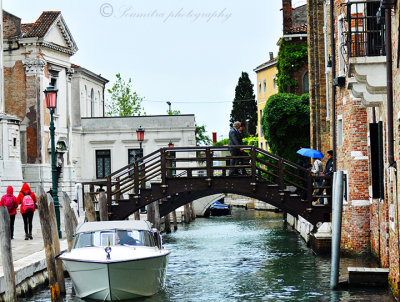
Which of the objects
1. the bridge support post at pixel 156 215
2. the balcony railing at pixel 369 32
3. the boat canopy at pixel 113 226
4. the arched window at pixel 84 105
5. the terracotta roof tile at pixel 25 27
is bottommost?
the bridge support post at pixel 156 215

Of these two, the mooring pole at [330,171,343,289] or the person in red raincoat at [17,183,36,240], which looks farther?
the person in red raincoat at [17,183,36,240]

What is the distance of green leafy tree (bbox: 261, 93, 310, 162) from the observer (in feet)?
135

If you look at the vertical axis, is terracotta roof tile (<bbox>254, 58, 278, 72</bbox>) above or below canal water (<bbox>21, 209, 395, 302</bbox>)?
above

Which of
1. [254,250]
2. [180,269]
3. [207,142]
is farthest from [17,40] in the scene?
[207,142]

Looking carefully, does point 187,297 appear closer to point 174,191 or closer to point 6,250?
point 6,250

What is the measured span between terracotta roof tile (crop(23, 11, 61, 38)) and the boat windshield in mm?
28098

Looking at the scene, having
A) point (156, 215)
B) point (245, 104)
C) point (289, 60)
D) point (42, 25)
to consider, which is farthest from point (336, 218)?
point (245, 104)

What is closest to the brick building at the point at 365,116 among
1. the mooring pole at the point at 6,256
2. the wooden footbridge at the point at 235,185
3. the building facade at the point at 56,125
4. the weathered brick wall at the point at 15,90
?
the wooden footbridge at the point at 235,185

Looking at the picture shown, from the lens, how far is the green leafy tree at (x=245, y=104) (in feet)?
285

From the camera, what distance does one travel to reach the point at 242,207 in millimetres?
64562

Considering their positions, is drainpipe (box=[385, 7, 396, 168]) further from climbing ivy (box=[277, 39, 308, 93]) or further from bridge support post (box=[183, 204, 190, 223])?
climbing ivy (box=[277, 39, 308, 93])

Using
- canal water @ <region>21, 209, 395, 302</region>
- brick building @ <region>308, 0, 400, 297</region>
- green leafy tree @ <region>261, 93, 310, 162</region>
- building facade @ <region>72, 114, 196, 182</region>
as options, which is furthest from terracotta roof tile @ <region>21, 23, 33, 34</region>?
brick building @ <region>308, 0, 400, 297</region>

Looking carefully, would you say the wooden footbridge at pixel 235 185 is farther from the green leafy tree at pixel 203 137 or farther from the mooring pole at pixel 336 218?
the green leafy tree at pixel 203 137

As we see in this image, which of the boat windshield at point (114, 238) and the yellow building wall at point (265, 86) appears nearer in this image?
the boat windshield at point (114, 238)
